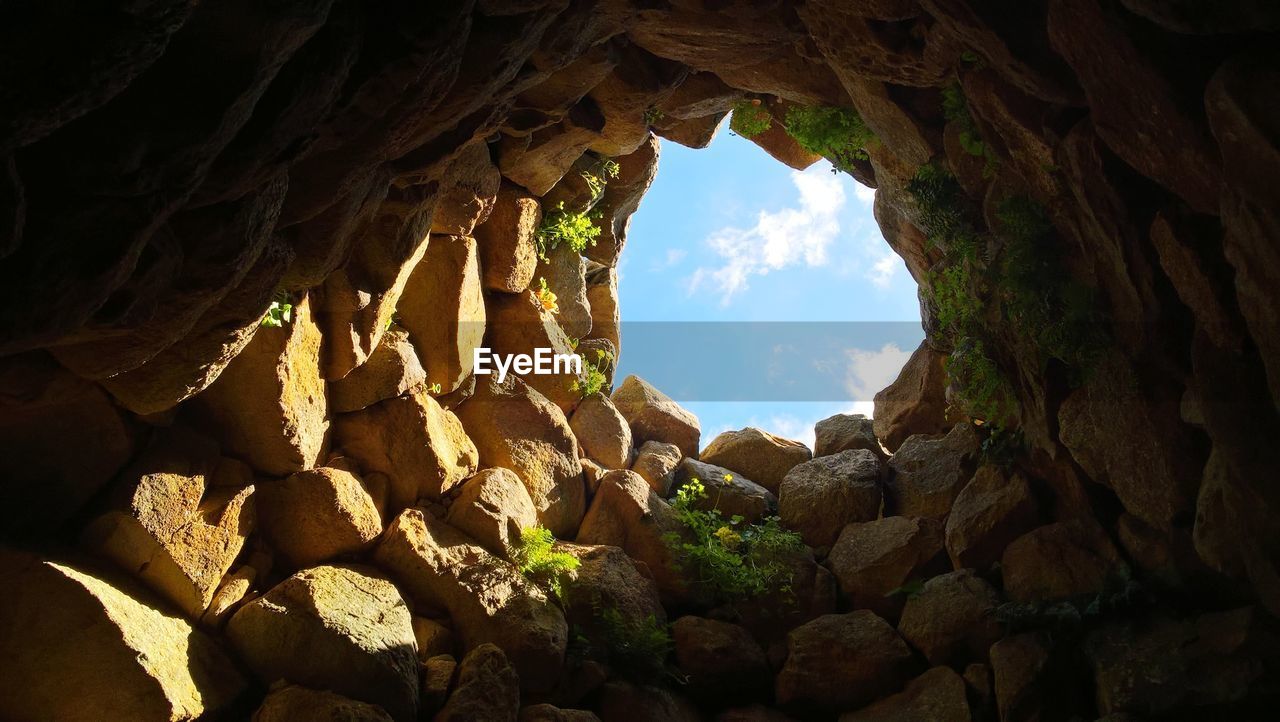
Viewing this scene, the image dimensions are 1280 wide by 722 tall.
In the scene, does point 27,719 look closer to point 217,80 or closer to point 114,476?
point 114,476

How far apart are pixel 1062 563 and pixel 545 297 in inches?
265

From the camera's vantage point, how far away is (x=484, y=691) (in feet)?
21.6

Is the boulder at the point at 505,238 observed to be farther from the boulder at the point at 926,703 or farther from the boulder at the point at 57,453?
the boulder at the point at 926,703

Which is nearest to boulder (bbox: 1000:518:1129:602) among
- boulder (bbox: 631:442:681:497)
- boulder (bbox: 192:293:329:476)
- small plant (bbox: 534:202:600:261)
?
boulder (bbox: 631:442:681:497)

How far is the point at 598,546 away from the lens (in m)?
9.38

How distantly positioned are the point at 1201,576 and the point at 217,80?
791cm

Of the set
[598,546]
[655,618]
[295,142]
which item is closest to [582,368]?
[598,546]

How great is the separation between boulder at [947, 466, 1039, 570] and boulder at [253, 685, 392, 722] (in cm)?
623

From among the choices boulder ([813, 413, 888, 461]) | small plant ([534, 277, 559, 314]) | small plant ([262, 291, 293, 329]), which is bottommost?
boulder ([813, 413, 888, 461])

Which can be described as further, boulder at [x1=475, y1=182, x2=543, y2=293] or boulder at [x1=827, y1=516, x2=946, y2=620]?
boulder at [x1=475, y1=182, x2=543, y2=293]

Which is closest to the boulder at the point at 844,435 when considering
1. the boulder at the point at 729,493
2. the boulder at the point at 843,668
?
the boulder at the point at 729,493

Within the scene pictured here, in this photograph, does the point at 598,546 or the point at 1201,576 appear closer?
the point at 1201,576

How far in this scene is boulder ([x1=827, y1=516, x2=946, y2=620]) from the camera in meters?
9.40

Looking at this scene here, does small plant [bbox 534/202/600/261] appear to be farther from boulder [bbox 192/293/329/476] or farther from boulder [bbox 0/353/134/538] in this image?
boulder [bbox 0/353/134/538]
